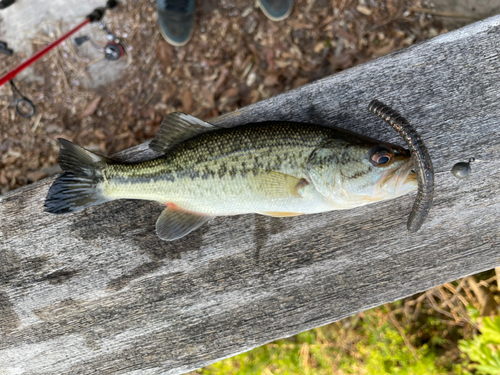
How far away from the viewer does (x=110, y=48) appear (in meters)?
3.20

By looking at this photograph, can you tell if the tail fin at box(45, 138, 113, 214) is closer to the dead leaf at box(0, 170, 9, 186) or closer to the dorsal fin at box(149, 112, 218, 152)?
the dorsal fin at box(149, 112, 218, 152)

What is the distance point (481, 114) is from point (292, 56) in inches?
64.6

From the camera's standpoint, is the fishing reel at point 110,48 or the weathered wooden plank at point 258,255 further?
the fishing reel at point 110,48

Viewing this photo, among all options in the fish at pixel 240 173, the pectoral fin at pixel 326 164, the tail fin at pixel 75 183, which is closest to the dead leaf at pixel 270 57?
the fish at pixel 240 173

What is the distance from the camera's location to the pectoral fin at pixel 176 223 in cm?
228

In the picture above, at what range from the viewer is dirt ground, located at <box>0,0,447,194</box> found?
305cm

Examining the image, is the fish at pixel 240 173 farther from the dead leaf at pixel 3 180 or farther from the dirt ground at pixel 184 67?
the dead leaf at pixel 3 180

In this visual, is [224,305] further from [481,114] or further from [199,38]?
[199,38]

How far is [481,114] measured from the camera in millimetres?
2287

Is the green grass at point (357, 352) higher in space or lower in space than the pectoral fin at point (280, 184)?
lower

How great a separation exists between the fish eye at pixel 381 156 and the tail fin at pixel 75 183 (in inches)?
69.9

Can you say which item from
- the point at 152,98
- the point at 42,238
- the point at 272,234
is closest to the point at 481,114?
the point at 272,234

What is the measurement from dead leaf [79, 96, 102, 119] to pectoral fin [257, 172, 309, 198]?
85.2 inches

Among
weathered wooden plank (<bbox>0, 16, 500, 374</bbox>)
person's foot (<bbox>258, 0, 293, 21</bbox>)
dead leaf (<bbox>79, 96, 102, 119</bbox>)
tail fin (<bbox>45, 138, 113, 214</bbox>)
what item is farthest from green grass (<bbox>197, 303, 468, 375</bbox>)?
person's foot (<bbox>258, 0, 293, 21</bbox>)
